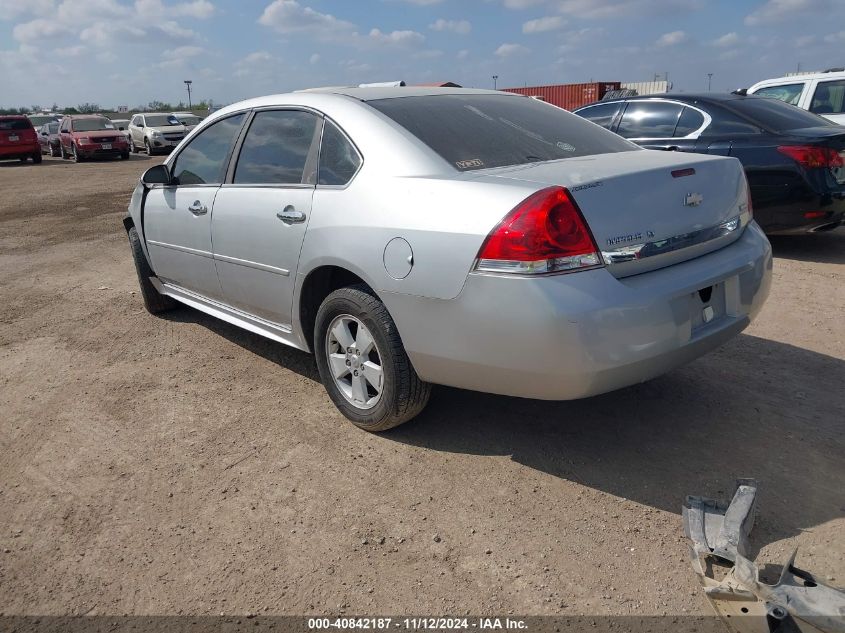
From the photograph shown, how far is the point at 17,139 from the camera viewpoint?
24953 mm

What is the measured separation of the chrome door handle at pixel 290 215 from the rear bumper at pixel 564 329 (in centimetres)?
75

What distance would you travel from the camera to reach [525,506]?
113 inches

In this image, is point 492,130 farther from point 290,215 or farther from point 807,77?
point 807,77

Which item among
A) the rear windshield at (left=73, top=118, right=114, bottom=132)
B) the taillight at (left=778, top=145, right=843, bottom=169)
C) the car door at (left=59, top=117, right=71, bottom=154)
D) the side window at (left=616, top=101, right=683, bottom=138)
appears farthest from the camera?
the car door at (left=59, top=117, right=71, bottom=154)

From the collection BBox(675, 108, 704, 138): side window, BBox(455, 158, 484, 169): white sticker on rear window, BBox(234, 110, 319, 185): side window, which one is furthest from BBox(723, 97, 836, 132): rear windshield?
BBox(234, 110, 319, 185): side window

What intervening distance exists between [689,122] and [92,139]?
2302cm

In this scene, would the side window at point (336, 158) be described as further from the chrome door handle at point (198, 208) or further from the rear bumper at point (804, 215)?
the rear bumper at point (804, 215)

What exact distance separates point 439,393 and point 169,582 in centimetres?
181

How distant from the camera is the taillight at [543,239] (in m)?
2.64

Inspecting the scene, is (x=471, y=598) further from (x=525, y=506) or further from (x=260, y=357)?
(x=260, y=357)

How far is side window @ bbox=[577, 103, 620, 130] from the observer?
7.99 m

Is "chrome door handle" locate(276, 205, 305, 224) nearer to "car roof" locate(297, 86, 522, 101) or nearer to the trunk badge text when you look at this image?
"car roof" locate(297, 86, 522, 101)

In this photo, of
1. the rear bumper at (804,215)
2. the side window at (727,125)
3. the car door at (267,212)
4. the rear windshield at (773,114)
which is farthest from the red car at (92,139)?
the rear bumper at (804,215)

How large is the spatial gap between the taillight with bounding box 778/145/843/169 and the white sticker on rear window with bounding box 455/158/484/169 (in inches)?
181
